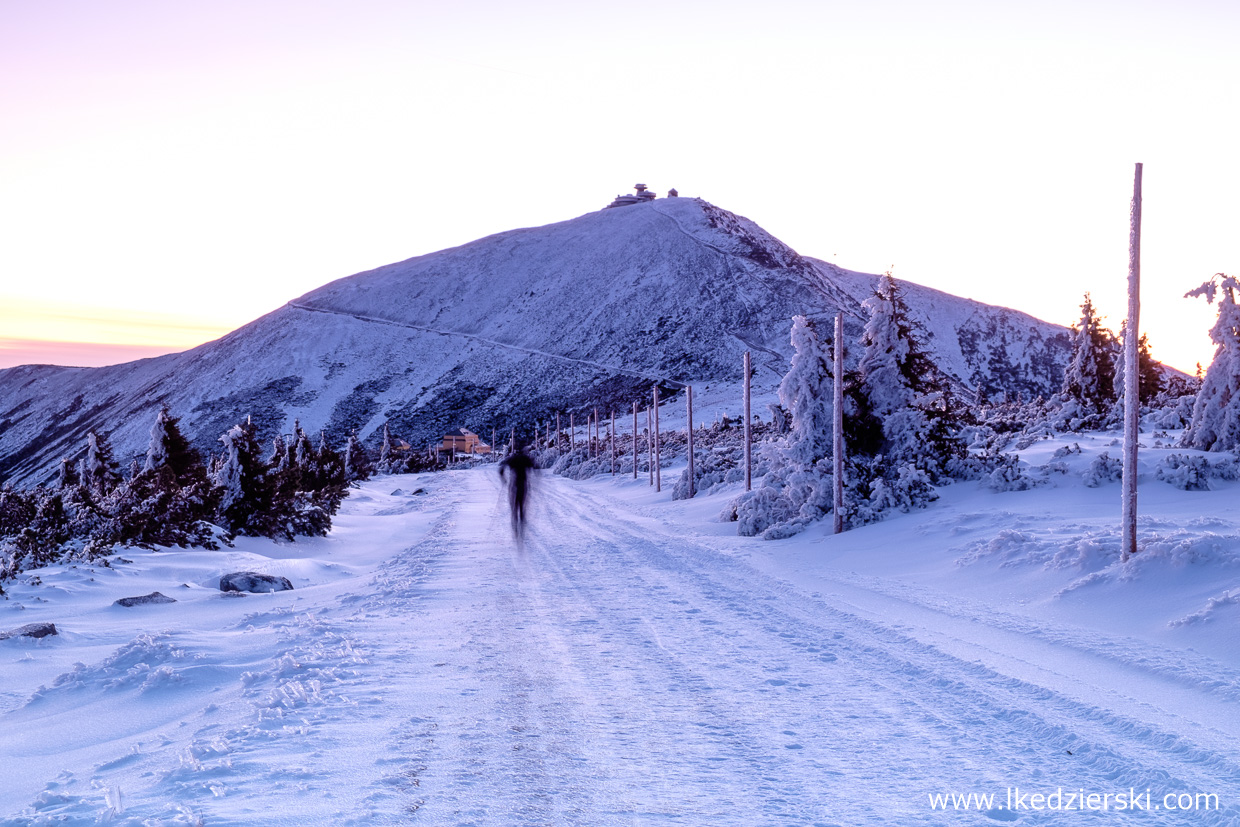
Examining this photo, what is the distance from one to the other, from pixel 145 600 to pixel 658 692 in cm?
706

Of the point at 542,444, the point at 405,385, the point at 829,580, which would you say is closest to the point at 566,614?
the point at 829,580

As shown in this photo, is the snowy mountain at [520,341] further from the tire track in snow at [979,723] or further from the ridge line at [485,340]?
the tire track in snow at [979,723]

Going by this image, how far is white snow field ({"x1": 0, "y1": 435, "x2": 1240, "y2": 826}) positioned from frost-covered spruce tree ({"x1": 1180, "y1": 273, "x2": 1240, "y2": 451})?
4850 mm

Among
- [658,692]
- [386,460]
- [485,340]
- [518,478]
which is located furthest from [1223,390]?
[485,340]

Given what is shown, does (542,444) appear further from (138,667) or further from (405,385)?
(138,667)

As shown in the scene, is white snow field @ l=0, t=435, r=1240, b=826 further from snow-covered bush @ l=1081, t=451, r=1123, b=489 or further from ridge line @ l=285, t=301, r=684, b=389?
ridge line @ l=285, t=301, r=684, b=389

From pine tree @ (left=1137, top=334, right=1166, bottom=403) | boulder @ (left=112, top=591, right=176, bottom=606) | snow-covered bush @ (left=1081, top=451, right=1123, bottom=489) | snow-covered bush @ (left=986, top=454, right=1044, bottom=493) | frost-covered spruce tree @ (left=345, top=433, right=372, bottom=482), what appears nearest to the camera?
boulder @ (left=112, top=591, right=176, bottom=606)

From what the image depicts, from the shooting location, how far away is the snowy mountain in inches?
4272

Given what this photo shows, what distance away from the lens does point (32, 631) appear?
788cm

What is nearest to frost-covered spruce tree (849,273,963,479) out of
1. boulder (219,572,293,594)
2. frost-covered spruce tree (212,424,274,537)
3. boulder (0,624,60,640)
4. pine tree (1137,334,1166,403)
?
boulder (219,572,293,594)

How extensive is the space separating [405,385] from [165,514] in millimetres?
106051

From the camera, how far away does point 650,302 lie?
12494 centimetres

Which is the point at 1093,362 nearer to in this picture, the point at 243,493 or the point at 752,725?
the point at 243,493

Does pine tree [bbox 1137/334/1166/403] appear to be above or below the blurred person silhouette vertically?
above
